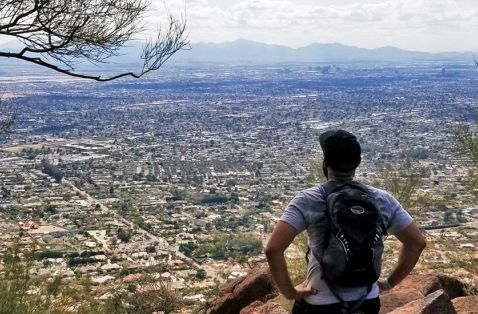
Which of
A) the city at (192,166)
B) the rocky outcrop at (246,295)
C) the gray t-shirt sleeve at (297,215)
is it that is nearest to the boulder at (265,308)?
the rocky outcrop at (246,295)

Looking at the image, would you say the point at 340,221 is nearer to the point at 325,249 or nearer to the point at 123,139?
the point at 325,249

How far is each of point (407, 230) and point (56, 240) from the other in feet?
62.5

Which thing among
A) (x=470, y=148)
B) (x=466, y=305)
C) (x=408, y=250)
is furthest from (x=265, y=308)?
(x=470, y=148)

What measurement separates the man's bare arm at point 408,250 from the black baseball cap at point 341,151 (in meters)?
0.43

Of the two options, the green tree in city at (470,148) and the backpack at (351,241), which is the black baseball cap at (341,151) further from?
the green tree in city at (470,148)

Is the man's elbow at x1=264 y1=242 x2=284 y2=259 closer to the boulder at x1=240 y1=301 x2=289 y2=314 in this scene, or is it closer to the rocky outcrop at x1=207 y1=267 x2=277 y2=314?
the boulder at x1=240 y1=301 x2=289 y2=314

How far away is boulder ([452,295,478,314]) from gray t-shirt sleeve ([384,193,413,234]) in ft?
8.10

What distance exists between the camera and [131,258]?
17.9 metres

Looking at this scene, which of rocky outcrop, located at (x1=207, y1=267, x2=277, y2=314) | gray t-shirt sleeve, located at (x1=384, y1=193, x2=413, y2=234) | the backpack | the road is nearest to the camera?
the backpack

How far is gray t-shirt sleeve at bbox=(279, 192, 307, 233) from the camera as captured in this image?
2.53m

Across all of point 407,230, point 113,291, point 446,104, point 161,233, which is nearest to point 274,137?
point 446,104

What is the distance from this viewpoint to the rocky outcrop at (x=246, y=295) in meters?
5.75

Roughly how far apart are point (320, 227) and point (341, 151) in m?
0.34

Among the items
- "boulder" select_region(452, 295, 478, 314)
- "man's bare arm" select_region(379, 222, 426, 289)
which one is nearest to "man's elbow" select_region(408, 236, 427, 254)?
"man's bare arm" select_region(379, 222, 426, 289)
